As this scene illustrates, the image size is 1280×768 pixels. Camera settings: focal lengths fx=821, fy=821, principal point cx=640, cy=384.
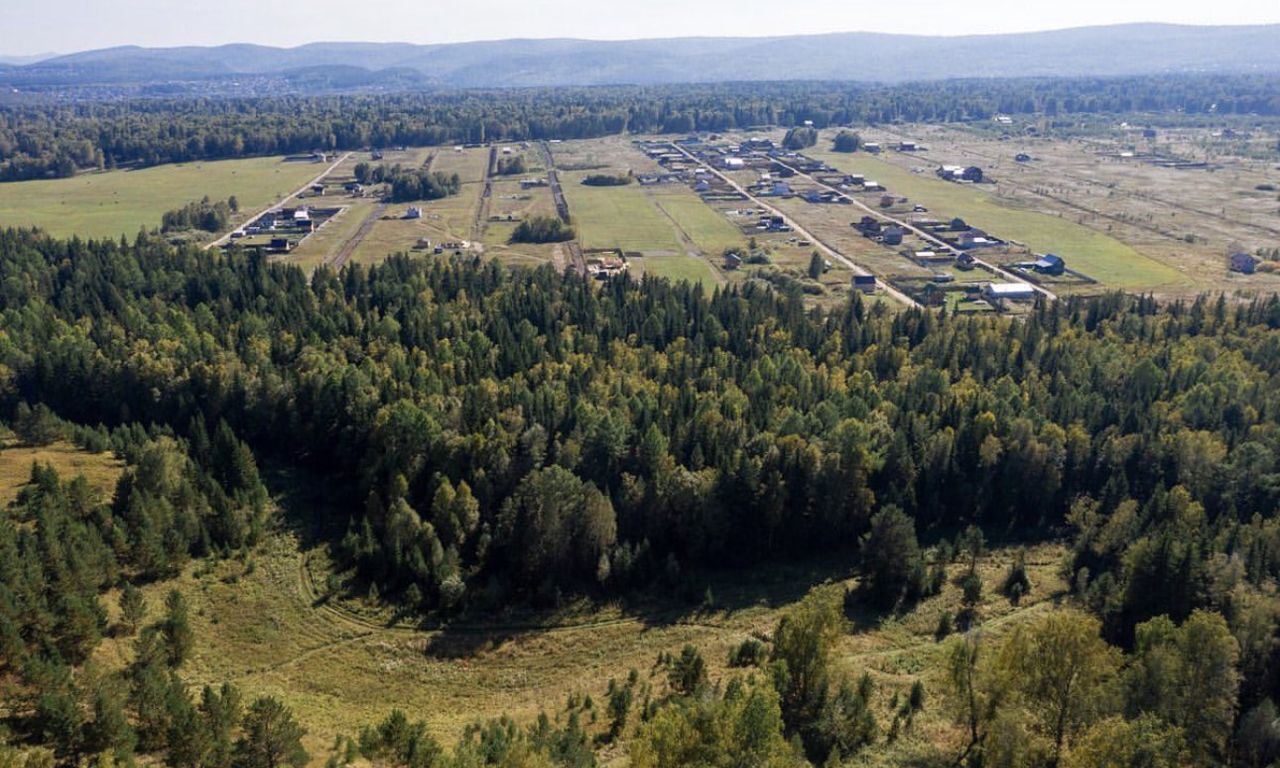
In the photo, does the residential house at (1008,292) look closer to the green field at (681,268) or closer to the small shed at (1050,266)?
the small shed at (1050,266)

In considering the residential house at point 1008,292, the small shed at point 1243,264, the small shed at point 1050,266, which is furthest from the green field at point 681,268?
the small shed at point 1243,264

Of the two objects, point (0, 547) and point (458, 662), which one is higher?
point (0, 547)

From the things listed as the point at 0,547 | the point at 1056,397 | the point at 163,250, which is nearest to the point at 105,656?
the point at 0,547

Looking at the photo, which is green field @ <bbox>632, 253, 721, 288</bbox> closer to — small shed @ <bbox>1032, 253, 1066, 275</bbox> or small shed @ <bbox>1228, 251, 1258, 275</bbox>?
small shed @ <bbox>1032, 253, 1066, 275</bbox>

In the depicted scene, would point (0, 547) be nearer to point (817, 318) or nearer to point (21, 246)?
point (817, 318)

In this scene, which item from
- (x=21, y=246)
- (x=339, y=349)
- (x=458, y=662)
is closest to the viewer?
(x=458, y=662)

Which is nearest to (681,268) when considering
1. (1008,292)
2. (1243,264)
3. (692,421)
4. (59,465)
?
(1008,292)

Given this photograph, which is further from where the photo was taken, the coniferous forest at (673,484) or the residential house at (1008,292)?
the residential house at (1008,292)

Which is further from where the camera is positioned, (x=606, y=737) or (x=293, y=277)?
(x=293, y=277)
